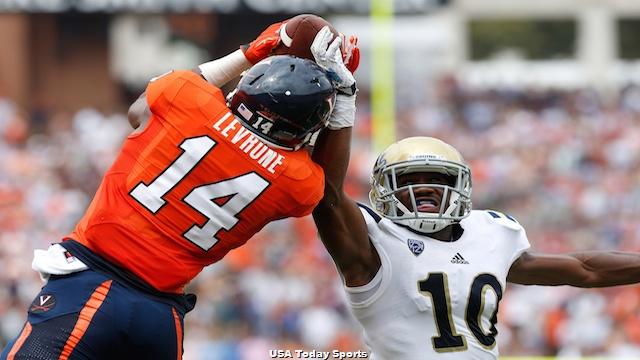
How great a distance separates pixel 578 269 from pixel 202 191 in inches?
50.5

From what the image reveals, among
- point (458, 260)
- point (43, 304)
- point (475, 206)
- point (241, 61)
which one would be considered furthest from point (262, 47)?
point (475, 206)

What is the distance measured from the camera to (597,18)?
84.7 ft

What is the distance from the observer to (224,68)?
3.53 metres

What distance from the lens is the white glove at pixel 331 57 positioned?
10.9 ft

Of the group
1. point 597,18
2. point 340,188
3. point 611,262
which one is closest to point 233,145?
point 340,188

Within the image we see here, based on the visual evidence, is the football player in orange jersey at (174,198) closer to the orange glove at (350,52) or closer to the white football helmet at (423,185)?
the orange glove at (350,52)

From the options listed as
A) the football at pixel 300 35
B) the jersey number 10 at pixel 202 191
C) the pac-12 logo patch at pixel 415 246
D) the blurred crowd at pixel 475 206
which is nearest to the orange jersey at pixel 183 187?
the jersey number 10 at pixel 202 191

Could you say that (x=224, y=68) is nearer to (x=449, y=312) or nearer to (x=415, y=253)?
(x=415, y=253)

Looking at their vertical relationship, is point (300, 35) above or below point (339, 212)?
above

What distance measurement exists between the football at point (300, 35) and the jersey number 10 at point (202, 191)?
449 mm

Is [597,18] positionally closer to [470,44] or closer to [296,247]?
[470,44]

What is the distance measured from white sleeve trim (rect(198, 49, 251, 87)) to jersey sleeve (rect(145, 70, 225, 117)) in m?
0.20

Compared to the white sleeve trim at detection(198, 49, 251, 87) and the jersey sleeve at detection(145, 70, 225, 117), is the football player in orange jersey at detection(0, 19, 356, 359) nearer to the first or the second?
the jersey sleeve at detection(145, 70, 225, 117)

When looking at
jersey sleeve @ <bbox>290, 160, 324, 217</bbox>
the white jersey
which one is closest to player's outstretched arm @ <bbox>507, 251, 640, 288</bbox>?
the white jersey
